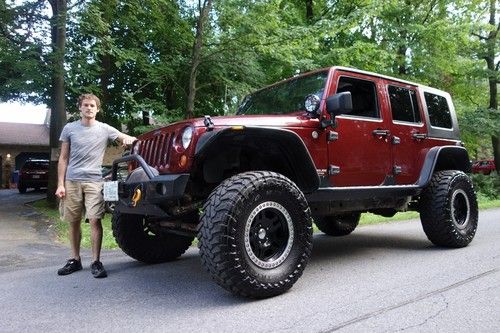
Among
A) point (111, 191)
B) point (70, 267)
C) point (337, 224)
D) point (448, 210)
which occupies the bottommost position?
point (70, 267)

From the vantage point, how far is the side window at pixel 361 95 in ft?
16.9

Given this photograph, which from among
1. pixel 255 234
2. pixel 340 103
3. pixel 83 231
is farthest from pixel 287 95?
pixel 83 231

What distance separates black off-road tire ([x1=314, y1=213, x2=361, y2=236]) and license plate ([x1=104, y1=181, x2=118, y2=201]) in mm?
3716

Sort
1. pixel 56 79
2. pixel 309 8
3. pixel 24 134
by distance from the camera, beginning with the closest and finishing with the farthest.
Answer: pixel 56 79 < pixel 309 8 < pixel 24 134

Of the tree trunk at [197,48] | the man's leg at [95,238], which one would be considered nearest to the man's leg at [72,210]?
the man's leg at [95,238]

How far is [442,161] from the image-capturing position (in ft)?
21.2

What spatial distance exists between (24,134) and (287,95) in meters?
37.3

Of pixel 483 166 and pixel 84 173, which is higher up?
pixel 84 173

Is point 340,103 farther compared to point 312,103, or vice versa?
point 312,103

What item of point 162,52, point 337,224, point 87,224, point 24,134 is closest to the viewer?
point 337,224

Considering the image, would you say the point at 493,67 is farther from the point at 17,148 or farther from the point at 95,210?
the point at 17,148

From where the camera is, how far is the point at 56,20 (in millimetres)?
10602

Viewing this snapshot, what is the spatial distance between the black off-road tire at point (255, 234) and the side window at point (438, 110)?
123 inches

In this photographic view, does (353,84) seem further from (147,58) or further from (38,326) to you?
(147,58)
